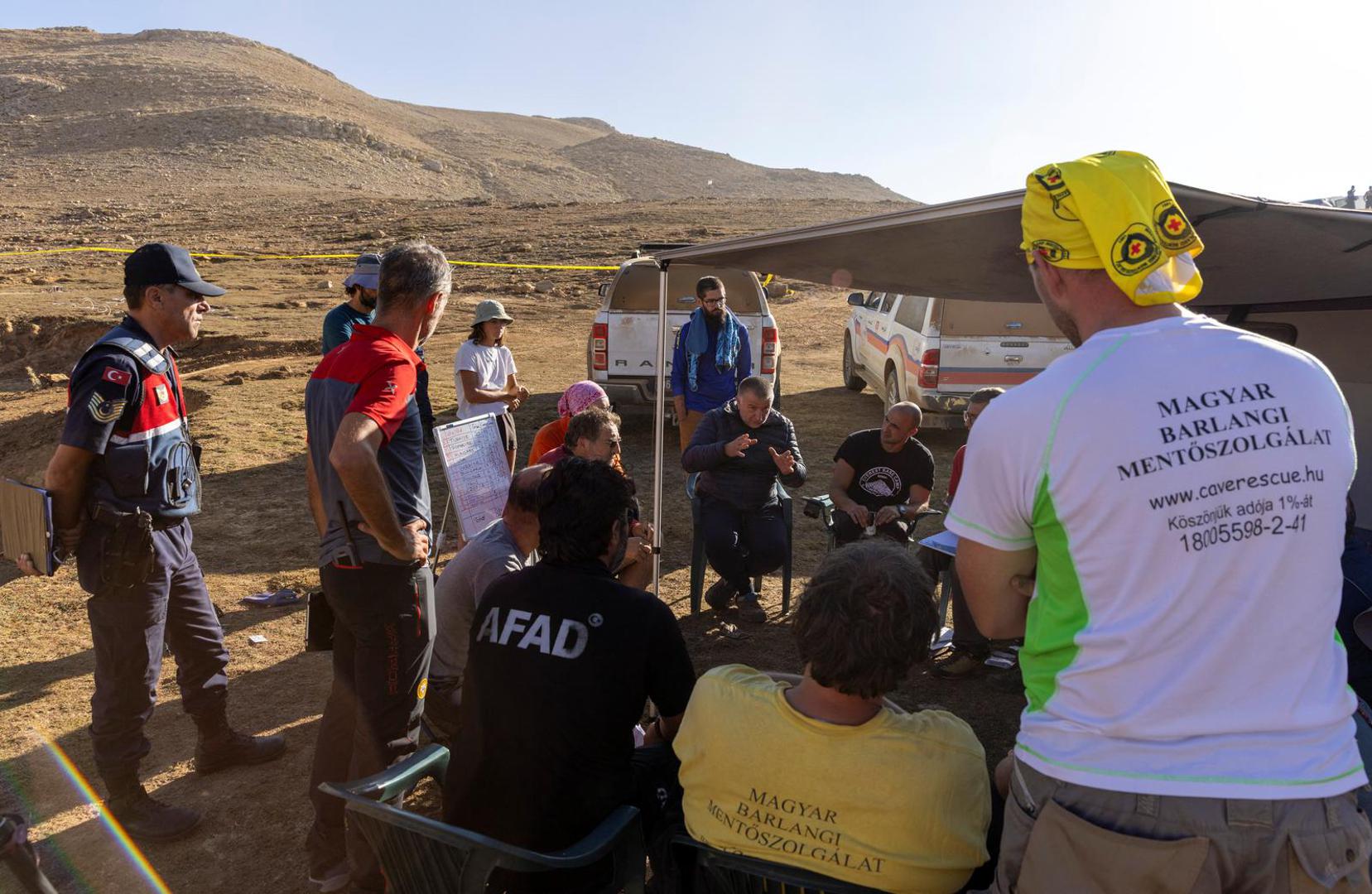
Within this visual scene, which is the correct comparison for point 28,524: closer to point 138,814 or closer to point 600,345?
point 138,814

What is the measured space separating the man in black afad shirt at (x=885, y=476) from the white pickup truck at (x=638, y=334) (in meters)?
3.73

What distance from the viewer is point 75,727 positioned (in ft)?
14.9

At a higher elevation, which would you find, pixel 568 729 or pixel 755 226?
pixel 755 226

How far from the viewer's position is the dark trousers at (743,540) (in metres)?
5.98

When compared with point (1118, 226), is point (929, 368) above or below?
below

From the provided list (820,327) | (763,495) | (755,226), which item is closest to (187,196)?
(755,226)

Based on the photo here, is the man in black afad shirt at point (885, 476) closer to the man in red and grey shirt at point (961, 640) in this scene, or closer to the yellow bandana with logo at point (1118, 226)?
the man in red and grey shirt at point (961, 640)

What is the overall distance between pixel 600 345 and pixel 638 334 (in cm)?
40

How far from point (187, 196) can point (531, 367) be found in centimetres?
3553

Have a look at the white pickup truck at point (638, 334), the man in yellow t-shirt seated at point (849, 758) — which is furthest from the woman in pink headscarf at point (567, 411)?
the white pickup truck at point (638, 334)

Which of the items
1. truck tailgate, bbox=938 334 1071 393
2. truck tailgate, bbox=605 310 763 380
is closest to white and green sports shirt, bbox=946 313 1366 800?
truck tailgate, bbox=605 310 763 380

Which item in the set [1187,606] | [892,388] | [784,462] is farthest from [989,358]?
[1187,606]

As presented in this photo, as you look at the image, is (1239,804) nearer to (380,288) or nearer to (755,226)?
(380,288)

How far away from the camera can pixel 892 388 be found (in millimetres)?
11062
